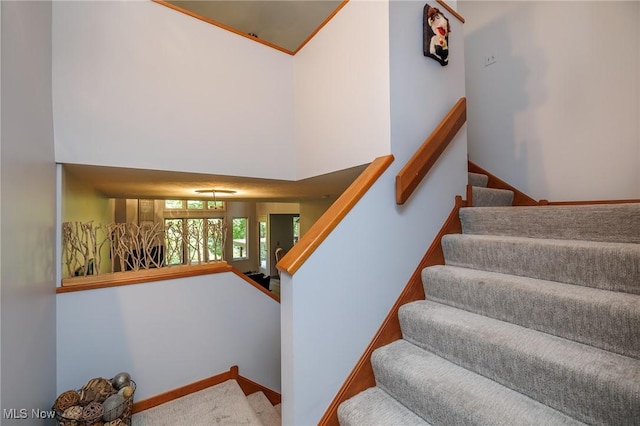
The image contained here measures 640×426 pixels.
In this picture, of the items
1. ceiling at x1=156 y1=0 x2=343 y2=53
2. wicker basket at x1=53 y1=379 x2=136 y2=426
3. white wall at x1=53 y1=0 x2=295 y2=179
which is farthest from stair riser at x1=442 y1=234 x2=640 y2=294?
ceiling at x1=156 y1=0 x2=343 y2=53

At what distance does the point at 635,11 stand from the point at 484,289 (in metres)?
2.26

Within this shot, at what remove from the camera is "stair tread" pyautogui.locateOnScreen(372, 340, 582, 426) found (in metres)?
0.84

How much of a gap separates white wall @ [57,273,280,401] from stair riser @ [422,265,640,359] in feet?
5.33

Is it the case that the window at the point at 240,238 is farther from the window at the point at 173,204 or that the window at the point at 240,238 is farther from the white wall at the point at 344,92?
the white wall at the point at 344,92

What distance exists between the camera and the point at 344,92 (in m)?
1.78

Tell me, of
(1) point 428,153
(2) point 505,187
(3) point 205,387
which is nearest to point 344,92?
(1) point 428,153

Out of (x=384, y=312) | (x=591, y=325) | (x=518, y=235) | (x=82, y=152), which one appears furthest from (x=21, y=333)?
(x=518, y=235)

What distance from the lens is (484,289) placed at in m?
1.21

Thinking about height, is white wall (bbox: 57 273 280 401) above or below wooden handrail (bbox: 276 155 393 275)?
below

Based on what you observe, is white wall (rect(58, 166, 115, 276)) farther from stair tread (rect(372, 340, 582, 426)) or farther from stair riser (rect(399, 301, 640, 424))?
stair riser (rect(399, 301, 640, 424))

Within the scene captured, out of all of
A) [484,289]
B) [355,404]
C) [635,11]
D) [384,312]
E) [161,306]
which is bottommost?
[355,404]

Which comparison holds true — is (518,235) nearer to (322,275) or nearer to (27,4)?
(322,275)

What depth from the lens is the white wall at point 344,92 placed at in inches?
59.2

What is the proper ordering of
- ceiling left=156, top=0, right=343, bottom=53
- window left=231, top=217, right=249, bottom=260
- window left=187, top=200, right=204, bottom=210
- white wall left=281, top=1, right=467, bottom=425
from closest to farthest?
white wall left=281, top=1, right=467, bottom=425
ceiling left=156, top=0, right=343, bottom=53
window left=187, top=200, right=204, bottom=210
window left=231, top=217, right=249, bottom=260
